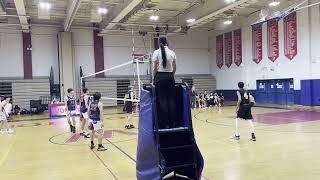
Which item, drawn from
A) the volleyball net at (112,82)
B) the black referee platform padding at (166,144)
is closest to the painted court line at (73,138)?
the black referee platform padding at (166,144)

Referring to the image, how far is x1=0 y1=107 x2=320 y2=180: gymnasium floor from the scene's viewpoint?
5.85 m

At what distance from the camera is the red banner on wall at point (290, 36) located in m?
19.3

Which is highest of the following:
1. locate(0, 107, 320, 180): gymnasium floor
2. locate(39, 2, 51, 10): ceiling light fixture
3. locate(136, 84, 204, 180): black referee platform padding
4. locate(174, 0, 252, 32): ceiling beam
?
locate(174, 0, 252, 32): ceiling beam

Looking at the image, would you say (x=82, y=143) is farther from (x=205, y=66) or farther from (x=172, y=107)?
(x=205, y=66)

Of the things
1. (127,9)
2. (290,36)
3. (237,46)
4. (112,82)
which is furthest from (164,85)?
(237,46)

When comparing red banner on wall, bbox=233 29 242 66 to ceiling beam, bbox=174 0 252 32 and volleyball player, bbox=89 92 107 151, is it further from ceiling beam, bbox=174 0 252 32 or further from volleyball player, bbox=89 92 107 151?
volleyball player, bbox=89 92 107 151

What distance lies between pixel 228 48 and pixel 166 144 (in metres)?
22.2

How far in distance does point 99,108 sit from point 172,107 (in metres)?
3.85

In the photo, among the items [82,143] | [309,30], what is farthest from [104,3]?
[309,30]

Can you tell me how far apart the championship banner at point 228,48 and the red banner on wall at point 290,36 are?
595 centimetres

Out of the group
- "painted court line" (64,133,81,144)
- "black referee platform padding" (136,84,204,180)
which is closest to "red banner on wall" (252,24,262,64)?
"painted court line" (64,133,81,144)

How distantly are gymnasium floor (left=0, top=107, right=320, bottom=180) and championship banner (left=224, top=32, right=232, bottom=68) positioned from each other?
15.0 metres

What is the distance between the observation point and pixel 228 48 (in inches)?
1013

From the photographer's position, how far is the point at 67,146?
30.0 ft
